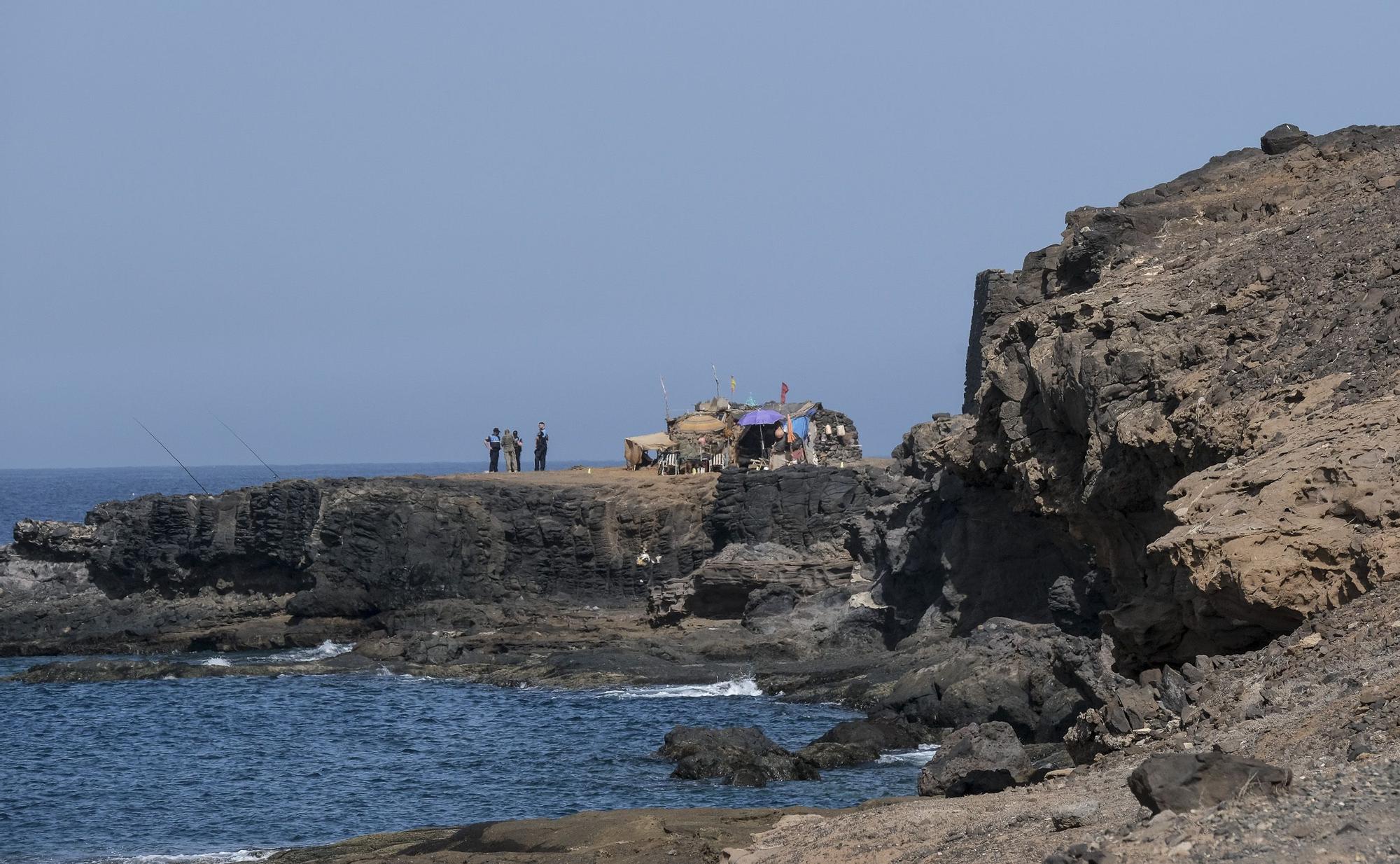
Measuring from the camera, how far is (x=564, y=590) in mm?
53844

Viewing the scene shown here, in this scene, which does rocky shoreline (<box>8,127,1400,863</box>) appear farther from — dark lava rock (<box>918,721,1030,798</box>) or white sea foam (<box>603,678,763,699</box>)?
white sea foam (<box>603,678,763,699</box>)

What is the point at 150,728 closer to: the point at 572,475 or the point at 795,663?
the point at 795,663

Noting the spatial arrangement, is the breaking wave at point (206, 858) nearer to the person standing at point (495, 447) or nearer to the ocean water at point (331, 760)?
the ocean water at point (331, 760)

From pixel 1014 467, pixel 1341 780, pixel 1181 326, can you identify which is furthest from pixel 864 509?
pixel 1341 780

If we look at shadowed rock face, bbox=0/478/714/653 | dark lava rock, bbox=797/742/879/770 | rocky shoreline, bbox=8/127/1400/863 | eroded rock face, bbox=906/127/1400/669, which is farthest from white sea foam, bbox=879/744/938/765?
shadowed rock face, bbox=0/478/714/653

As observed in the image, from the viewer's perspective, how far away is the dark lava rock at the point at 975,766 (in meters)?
14.9

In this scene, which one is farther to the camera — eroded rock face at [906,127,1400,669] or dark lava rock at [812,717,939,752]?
dark lava rock at [812,717,939,752]

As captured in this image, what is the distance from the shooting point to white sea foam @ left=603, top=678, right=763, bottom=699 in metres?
36.2

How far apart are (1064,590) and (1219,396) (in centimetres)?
1463

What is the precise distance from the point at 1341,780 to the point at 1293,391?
25.0ft

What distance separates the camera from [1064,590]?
98.3ft

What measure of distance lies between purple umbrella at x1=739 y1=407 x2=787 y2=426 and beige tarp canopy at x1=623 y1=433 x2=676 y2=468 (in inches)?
196

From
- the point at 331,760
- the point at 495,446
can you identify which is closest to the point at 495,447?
the point at 495,446

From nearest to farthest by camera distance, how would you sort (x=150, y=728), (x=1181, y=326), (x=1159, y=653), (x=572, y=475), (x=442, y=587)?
(x=1159, y=653) < (x=1181, y=326) < (x=150, y=728) < (x=442, y=587) < (x=572, y=475)
